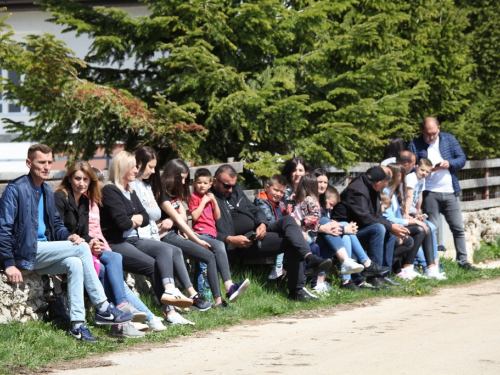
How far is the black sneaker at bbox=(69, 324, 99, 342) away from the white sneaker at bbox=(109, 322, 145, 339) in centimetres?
33

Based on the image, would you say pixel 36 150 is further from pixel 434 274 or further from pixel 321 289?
pixel 434 274

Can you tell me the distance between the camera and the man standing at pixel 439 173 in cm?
1266

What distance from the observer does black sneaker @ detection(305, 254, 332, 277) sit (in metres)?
9.84

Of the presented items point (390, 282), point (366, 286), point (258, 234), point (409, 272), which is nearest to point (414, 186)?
point (409, 272)

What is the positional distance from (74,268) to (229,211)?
9.43 ft

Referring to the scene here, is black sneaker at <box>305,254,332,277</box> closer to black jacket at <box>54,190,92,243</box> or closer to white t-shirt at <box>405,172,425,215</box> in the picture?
white t-shirt at <box>405,172,425,215</box>

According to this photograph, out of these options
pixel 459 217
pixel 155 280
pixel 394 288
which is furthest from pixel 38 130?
pixel 459 217

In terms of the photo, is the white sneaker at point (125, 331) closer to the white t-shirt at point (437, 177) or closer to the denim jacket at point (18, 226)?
the denim jacket at point (18, 226)

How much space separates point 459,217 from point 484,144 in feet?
15.4

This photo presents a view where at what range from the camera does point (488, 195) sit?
56.9 ft

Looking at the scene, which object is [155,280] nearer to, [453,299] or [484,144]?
[453,299]

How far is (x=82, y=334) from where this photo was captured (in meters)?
7.33

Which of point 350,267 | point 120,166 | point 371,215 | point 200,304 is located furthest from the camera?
point 371,215

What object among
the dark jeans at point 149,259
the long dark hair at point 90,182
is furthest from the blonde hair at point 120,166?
the dark jeans at point 149,259
